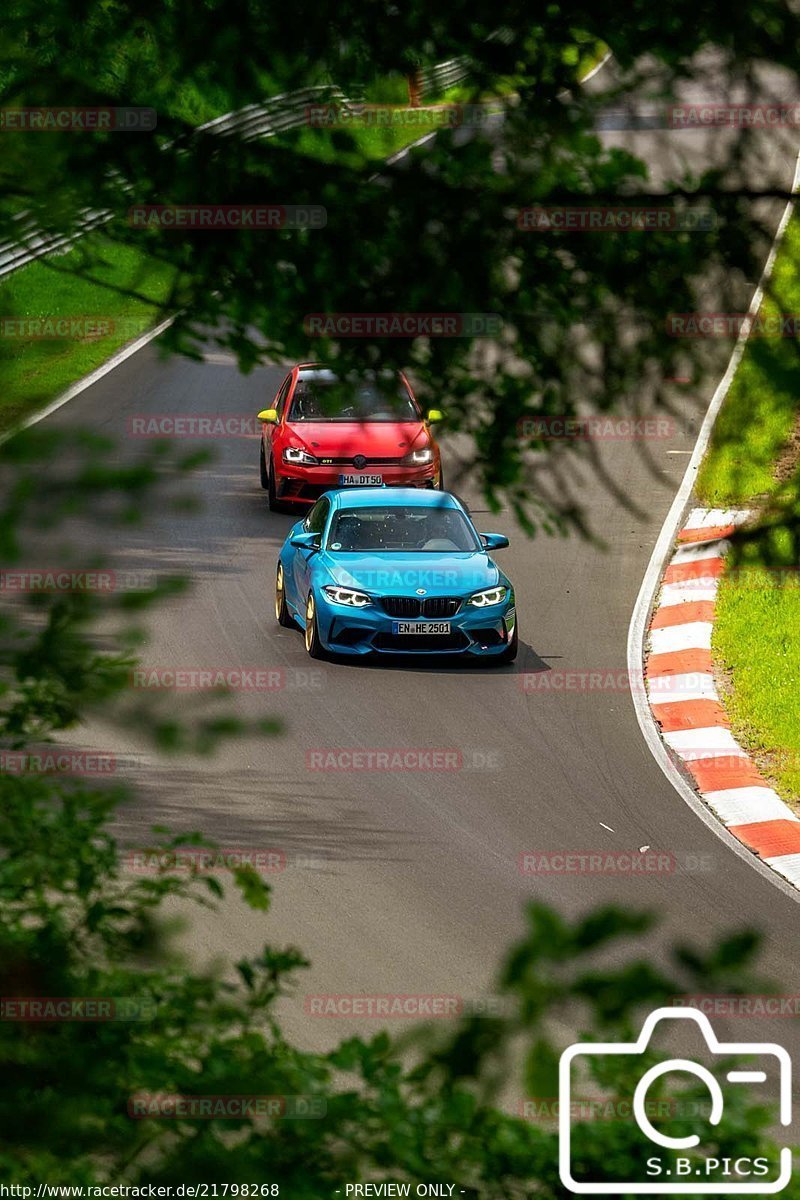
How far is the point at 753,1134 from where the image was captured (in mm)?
2898

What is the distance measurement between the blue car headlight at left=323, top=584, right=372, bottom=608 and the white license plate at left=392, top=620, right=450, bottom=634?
0.35 metres

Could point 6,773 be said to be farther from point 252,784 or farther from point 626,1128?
point 252,784

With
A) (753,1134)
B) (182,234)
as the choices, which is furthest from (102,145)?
(753,1134)

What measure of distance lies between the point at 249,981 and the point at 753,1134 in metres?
0.98

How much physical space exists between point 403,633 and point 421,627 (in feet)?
0.59

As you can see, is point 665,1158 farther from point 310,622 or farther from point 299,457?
point 299,457

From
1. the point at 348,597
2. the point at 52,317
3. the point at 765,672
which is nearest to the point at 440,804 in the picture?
the point at 348,597

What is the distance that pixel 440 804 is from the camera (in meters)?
11.3

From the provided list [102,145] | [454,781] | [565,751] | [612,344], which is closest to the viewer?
[102,145]

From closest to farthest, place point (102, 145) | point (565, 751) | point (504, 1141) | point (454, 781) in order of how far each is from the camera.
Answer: point (504, 1141) < point (102, 145) < point (454, 781) < point (565, 751)

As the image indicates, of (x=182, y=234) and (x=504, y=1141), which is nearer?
(x=504, y=1141)

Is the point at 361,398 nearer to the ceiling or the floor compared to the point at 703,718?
nearer to the ceiling

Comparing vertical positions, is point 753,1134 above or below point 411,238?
below

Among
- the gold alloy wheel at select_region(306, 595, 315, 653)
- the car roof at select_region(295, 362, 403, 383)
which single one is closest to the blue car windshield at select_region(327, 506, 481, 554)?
the gold alloy wheel at select_region(306, 595, 315, 653)
